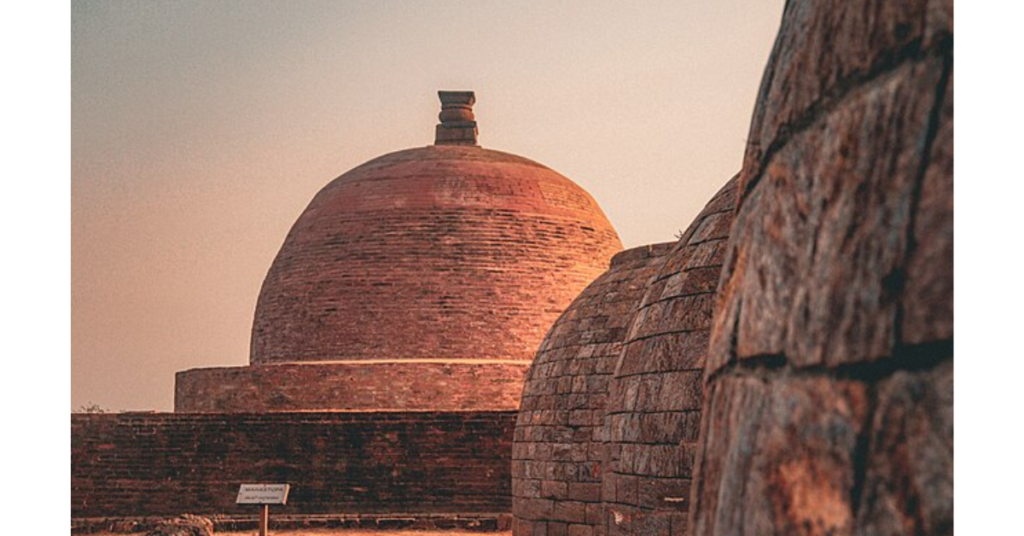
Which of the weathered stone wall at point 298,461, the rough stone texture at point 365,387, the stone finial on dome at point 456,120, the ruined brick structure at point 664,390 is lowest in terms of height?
the weathered stone wall at point 298,461

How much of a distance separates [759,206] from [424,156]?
82.1 feet

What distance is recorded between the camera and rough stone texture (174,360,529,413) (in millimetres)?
21875

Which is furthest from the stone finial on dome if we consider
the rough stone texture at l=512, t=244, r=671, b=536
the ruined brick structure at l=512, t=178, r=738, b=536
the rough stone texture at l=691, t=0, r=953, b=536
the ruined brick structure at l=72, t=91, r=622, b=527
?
the rough stone texture at l=691, t=0, r=953, b=536

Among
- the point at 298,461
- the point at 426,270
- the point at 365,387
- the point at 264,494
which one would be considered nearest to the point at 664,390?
the point at 264,494

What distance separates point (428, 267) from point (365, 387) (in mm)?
3021

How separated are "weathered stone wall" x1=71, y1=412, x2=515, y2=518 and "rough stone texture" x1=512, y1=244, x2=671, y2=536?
5871 millimetres

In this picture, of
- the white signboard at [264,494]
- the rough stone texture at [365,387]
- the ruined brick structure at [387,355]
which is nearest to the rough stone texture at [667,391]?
the white signboard at [264,494]

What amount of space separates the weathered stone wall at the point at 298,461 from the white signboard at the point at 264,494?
4.87 metres

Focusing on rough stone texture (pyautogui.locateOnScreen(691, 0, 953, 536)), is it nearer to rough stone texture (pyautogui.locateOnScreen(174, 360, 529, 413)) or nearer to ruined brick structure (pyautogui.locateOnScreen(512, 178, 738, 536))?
ruined brick structure (pyautogui.locateOnScreen(512, 178, 738, 536))

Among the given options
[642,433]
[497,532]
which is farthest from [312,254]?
[642,433]

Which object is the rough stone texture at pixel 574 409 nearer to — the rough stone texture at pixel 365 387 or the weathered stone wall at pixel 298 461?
the weathered stone wall at pixel 298 461

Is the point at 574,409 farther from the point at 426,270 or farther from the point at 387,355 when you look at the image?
the point at 426,270

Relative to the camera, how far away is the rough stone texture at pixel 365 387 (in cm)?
2188

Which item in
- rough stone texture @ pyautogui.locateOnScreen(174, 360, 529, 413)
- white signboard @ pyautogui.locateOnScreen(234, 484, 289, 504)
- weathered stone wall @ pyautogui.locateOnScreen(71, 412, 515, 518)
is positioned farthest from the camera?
rough stone texture @ pyautogui.locateOnScreen(174, 360, 529, 413)
